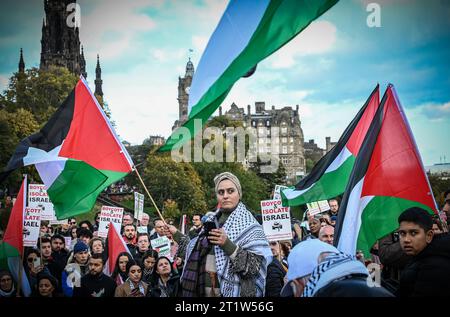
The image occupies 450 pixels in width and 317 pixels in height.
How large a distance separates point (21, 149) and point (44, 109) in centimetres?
5323

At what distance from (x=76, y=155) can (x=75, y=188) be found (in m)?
0.50

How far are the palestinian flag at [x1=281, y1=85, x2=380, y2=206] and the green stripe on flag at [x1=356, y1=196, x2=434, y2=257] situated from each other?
185 centimetres

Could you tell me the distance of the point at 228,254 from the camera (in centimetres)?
514

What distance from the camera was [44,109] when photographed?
60.4 meters

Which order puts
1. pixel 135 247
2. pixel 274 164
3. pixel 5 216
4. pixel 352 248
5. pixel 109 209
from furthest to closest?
pixel 274 164 → pixel 5 216 → pixel 109 209 → pixel 135 247 → pixel 352 248

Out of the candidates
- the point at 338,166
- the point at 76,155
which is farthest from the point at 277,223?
the point at 76,155

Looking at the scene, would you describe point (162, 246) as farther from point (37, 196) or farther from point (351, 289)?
point (351, 289)

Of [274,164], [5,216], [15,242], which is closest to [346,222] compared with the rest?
[15,242]

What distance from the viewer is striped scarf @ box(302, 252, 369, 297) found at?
3.68m

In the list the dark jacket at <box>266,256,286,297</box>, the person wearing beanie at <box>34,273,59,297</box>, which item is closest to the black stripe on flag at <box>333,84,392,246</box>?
the dark jacket at <box>266,256,286,297</box>

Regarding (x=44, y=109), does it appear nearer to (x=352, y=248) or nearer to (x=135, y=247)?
(x=135, y=247)

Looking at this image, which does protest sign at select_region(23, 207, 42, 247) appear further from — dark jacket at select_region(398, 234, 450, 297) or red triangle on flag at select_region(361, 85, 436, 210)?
dark jacket at select_region(398, 234, 450, 297)

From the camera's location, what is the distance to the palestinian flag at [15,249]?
877cm
